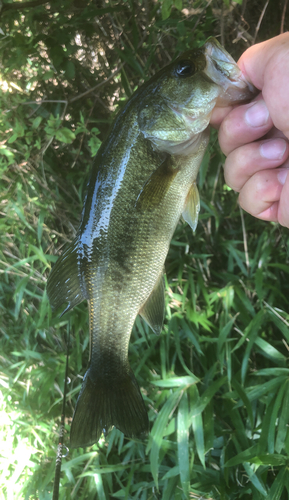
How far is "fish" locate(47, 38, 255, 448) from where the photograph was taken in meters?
0.94

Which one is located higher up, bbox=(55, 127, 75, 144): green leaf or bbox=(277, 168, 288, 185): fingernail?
bbox=(55, 127, 75, 144): green leaf

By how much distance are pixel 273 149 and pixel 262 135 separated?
0.21ft

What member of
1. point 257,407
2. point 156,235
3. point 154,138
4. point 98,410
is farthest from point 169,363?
point 154,138

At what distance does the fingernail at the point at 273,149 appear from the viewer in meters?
0.99

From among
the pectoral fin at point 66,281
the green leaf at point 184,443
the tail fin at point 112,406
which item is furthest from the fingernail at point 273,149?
the green leaf at point 184,443

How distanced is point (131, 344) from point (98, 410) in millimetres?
810

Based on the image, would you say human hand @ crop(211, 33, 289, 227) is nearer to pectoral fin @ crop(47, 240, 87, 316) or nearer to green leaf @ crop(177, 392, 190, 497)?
pectoral fin @ crop(47, 240, 87, 316)

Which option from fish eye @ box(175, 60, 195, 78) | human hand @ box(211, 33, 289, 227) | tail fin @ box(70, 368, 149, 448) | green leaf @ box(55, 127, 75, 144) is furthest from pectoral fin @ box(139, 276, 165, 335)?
green leaf @ box(55, 127, 75, 144)

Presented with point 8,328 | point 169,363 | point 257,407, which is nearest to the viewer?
point 257,407

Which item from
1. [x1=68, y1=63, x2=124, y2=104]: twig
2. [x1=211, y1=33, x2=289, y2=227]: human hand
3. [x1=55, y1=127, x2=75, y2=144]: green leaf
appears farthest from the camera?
[x1=68, y1=63, x2=124, y2=104]: twig

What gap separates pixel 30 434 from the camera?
2.12m

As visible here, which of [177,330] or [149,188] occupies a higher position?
[149,188]

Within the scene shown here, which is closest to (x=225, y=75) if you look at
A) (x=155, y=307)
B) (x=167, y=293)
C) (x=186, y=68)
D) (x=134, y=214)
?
(x=186, y=68)

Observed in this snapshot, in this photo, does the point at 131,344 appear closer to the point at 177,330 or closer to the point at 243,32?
the point at 177,330
